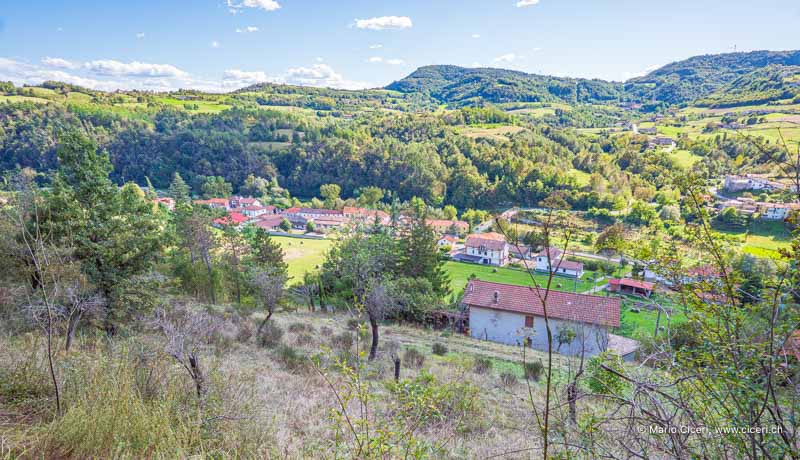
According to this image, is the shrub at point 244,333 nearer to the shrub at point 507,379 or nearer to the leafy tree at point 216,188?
the shrub at point 507,379

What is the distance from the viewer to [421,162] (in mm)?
79312

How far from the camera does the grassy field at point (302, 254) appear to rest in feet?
123

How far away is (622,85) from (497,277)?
17334 centimetres

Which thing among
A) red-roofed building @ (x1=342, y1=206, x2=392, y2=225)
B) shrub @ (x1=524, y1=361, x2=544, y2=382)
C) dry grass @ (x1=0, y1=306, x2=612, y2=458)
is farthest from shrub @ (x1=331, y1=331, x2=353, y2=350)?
red-roofed building @ (x1=342, y1=206, x2=392, y2=225)

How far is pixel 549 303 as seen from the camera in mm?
17891

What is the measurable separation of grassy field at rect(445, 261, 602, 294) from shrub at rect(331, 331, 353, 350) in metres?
20.5

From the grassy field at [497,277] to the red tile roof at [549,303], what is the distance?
1194 centimetres

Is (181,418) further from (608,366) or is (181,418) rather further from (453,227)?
(453,227)

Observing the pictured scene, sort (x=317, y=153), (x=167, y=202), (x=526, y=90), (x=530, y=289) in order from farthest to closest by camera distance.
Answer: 1. (x=526, y=90)
2. (x=317, y=153)
3. (x=167, y=202)
4. (x=530, y=289)

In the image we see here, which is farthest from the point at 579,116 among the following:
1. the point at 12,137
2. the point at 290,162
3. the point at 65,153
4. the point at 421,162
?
the point at 12,137

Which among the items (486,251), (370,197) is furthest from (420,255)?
(370,197)

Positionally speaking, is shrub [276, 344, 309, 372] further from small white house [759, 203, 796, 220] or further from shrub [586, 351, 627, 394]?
small white house [759, 203, 796, 220]

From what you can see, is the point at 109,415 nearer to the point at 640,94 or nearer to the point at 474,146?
the point at 474,146

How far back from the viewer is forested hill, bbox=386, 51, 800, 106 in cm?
12225
